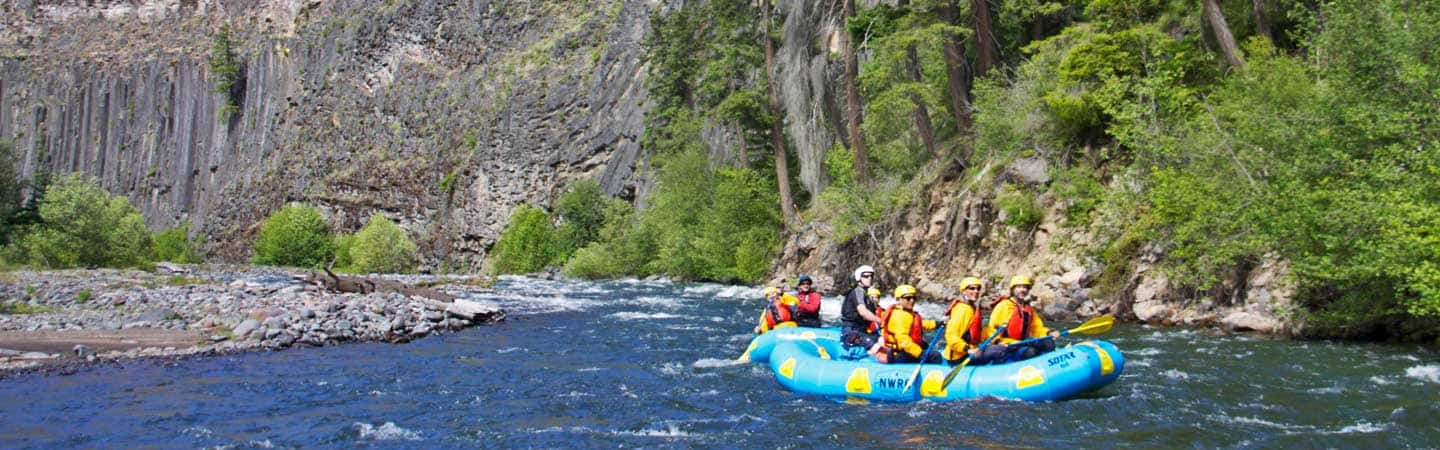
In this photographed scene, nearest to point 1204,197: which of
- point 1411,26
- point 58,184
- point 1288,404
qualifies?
point 1411,26

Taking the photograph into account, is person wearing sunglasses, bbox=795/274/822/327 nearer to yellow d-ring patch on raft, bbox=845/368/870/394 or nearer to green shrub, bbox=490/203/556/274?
yellow d-ring patch on raft, bbox=845/368/870/394

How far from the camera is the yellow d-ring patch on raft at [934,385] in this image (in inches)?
360

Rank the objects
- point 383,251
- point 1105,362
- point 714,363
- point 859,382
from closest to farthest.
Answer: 1. point 1105,362
2. point 859,382
3. point 714,363
4. point 383,251

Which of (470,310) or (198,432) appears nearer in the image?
(198,432)

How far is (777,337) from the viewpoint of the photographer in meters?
12.2

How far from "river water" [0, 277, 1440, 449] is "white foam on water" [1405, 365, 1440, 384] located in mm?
26

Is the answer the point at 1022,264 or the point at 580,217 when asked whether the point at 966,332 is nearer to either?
the point at 1022,264

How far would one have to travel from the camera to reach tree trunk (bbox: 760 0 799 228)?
3112cm

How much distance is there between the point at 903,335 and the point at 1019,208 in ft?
35.1

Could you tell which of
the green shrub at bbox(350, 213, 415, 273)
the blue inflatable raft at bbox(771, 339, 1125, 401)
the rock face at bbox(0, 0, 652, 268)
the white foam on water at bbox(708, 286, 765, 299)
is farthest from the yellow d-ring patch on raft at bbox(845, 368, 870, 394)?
the green shrub at bbox(350, 213, 415, 273)

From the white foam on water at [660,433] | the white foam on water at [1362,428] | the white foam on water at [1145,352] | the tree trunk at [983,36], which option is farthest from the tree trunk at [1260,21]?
the white foam on water at [660,433]

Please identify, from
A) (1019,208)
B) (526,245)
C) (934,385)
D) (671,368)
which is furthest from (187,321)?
(526,245)

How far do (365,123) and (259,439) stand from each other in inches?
2442

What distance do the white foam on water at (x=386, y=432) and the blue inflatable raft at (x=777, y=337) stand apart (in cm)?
518
